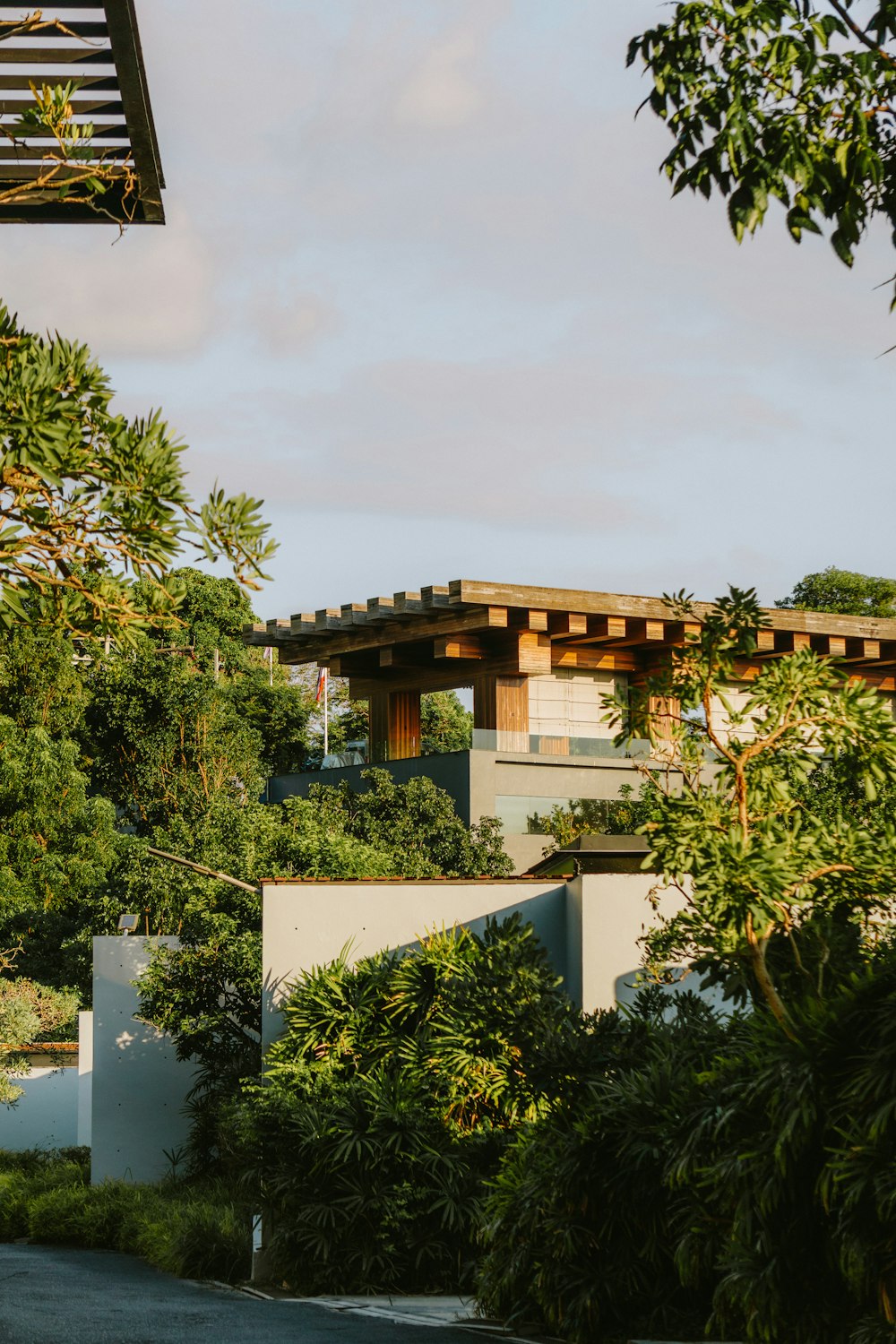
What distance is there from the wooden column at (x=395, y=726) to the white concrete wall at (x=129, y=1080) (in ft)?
39.4

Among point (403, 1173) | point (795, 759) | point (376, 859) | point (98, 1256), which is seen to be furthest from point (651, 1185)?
point (376, 859)

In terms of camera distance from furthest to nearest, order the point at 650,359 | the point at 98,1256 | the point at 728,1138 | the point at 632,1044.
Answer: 1. the point at 98,1256
2. the point at 650,359
3. the point at 632,1044
4. the point at 728,1138

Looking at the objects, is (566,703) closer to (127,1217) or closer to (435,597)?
(435,597)

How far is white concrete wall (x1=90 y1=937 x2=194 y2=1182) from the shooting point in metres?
23.7

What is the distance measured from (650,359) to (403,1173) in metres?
7.93

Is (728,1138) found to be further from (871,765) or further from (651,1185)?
(871,765)

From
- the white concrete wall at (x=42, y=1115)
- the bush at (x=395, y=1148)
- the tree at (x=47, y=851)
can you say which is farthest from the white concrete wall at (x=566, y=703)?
the bush at (x=395, y=1148)

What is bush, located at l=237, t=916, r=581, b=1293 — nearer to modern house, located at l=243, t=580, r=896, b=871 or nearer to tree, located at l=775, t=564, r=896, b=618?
modern house, located at l=243, t=580, r=896, b=871

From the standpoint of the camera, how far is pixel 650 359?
11969mm

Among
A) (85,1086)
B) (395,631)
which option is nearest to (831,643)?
(395,631)

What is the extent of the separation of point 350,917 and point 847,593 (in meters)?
39.6

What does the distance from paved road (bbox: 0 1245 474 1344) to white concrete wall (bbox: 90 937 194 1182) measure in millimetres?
6291

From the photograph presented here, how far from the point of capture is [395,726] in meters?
36.3

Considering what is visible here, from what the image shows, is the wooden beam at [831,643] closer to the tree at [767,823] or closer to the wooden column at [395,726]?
the wooden column at [395,726]
